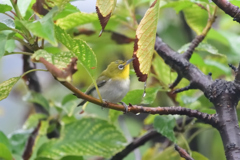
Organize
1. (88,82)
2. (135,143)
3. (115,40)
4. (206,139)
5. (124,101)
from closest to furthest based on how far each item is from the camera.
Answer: (124,101) → (135,143) → (115,40) → (206,139) → (88,82)

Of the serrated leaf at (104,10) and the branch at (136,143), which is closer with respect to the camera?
the serrated leaf at (104,10)

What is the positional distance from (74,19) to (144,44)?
0.49m

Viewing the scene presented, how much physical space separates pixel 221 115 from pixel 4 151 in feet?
1.89

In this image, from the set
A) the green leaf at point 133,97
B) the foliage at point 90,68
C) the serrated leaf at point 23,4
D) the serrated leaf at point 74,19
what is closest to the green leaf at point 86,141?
the foliage at point 90,68

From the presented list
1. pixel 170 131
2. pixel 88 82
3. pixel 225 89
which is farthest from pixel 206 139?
pixel 225 89

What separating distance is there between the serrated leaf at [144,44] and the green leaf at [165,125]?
0.40 meters

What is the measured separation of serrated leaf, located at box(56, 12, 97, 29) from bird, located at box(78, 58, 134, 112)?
211 mm

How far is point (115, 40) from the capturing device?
1216 mm

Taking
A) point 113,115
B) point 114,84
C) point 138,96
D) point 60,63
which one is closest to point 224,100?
point 138,96

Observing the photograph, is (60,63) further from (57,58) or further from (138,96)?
(138,96)

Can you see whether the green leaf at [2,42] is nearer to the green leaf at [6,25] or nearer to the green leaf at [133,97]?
the green leaf at [6,25]

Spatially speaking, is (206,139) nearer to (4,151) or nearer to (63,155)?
(63,155)

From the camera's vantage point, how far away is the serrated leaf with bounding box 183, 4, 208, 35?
1.14m

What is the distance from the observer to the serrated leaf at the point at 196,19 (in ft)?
3.75
